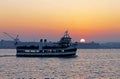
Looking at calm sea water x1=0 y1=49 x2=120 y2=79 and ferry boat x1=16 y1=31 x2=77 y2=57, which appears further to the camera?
ferry boat x1=16 y1=31 x2=77 y2=57

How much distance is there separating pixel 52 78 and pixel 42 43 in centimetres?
7934

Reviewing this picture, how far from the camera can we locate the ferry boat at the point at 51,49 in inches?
5192

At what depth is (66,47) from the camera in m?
131

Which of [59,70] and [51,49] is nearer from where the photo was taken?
[59,70]

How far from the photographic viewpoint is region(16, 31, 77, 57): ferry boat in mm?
131875

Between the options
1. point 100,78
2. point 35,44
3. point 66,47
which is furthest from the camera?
point 35,44

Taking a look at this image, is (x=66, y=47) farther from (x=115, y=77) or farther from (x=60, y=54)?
(x=115, y=77)

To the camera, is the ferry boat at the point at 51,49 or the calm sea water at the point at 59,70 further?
the ferry boat at the point at 51,49

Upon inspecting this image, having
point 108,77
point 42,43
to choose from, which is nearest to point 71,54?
point 42,43

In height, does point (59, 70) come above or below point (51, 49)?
below

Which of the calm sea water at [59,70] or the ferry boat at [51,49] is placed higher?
Result: the ferry boat at [51,49]

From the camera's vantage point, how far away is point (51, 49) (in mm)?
134625

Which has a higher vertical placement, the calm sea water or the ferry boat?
the ferry boat

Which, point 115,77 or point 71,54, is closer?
point 115,77
